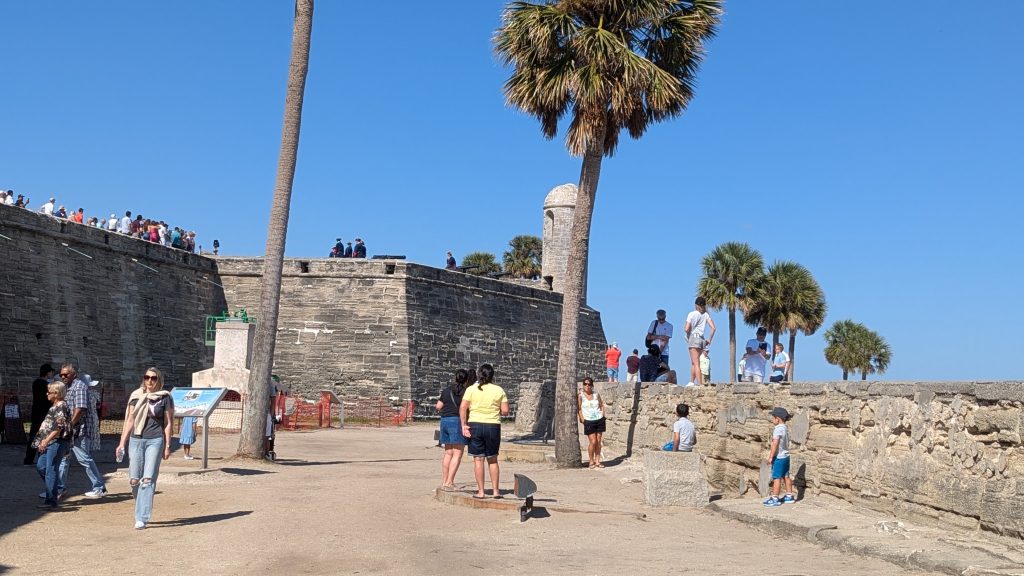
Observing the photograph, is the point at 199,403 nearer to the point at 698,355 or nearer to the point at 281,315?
the point at 698,355

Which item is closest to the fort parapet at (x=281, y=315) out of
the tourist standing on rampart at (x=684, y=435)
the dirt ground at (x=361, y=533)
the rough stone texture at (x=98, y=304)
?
the rough stone texture at (x=98, y=304)

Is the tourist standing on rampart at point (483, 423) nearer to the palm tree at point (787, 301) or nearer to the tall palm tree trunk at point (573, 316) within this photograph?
the tall palm tree trunk at point (573, 316)

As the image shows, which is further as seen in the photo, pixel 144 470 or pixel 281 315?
pixel 281 315

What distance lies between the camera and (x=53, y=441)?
9.98 meters

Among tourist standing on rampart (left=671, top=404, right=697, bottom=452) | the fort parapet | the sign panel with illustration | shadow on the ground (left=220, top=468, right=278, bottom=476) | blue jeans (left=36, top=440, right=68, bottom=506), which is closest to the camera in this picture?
blue jeans (left=36, top=440, right=68, bottom=506)

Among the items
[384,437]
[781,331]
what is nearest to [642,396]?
[384,437]

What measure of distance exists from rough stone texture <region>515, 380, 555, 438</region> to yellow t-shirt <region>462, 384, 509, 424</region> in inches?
501

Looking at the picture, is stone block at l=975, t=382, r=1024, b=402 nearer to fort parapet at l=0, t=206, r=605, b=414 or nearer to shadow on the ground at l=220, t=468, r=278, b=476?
shadow on the ground at l=220, t=468, r=278, b=476

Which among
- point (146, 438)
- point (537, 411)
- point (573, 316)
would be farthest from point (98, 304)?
point (146, 438)

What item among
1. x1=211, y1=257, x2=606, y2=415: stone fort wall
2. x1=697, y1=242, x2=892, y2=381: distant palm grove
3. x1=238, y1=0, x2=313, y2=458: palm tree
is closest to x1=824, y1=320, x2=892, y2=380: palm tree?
x1=697, y1=242, x2=892, y2=381: distant palm grove

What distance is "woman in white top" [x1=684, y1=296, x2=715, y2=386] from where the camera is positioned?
A: 1500 cm

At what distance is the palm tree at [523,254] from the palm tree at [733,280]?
1673cm

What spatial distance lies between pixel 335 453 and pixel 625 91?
8.22m

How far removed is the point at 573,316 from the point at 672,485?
5.07 metres
